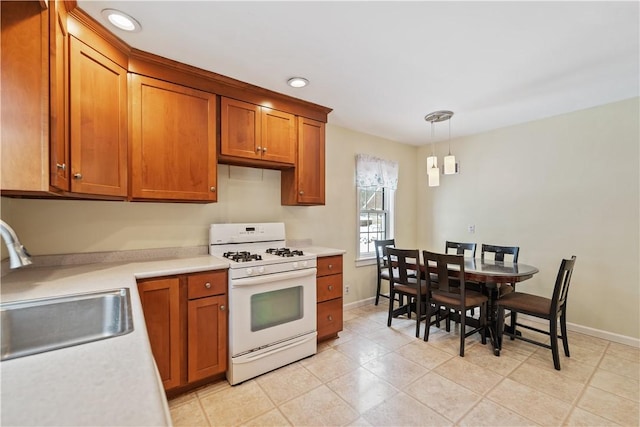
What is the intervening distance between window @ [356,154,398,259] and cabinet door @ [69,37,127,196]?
2.66 meters

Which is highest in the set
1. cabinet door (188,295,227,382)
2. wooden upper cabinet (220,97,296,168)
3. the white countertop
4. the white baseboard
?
wooden upper cabinet (220,97,296,168)

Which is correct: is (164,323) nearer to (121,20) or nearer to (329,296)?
(329,296)

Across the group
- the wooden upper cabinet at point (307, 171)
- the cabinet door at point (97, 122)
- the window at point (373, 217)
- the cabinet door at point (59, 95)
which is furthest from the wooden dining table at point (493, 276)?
the cabinet door at point (59, 95)

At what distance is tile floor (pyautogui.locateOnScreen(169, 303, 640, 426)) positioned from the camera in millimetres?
1813

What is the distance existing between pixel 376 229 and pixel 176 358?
2.99m

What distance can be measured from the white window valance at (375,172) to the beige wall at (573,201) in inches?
38.3

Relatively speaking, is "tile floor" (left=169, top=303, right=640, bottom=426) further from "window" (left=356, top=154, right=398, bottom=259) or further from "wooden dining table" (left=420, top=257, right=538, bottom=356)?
"window" (left=356, top=154, right=398, bottom=259)

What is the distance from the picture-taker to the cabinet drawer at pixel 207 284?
2.01 meters

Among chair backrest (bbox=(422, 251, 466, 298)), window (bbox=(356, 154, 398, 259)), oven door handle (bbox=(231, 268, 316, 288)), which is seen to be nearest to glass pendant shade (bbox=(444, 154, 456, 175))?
chair backrest (bbox=(422, 251, 466, 298))

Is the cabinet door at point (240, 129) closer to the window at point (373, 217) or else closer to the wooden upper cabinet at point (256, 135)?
the wooden upper cabinet at point (256, 135)

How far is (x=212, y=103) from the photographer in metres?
2.34

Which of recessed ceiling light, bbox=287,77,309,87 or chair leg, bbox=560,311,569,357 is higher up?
recessed ceiling light, bbox=287,77,309,87

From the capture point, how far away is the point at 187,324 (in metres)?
2.02

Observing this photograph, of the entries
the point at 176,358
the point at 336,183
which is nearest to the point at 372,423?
the point at 176,358
